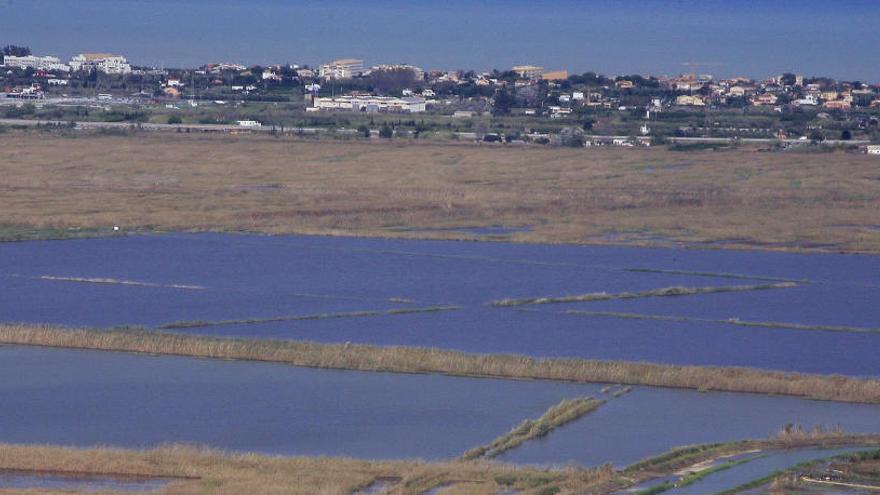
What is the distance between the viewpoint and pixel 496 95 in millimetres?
55625

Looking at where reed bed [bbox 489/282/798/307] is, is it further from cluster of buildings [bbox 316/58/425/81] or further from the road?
cluster of buildings [bbox 316/58/425/81]

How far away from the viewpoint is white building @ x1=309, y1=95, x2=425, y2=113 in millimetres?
50344

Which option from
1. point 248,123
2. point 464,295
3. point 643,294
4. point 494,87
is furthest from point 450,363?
point 494,87

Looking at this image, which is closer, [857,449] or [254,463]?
[254,463]

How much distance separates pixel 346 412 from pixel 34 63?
230 ft

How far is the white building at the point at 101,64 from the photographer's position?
2948 inches

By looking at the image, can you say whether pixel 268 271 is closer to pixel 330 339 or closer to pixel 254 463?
pixel 330 339

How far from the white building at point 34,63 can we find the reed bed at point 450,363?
208ft

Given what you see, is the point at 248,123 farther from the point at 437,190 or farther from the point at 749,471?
the point at 749,471

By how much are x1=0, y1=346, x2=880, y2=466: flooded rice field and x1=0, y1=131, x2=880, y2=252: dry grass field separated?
8.44 metres

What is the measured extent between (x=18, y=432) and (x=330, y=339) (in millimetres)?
3599

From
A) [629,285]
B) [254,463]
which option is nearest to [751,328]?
[629,285]

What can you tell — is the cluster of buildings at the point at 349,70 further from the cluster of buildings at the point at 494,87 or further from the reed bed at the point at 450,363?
the reed bed at the point at 450,363

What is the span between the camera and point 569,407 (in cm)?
1103
